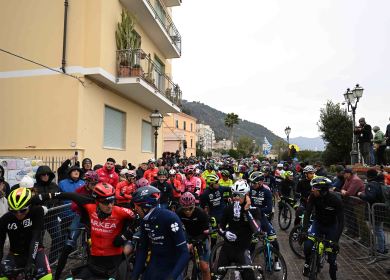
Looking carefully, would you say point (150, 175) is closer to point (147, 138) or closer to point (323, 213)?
point (323, 213)

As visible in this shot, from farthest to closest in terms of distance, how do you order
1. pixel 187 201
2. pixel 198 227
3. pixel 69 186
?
pixel 69 186 < pixel 198 227 < pixel 187 201

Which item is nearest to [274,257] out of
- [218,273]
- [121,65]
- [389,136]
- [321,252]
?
[321,252]

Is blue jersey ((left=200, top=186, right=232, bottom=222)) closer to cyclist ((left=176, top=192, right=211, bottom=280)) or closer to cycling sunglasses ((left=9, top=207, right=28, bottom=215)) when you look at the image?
cyclist ((left=176, top=192, right=211, bottom=280))

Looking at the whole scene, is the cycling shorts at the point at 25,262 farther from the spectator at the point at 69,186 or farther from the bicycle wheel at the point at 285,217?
the bicycle wheel at the point at 285,217

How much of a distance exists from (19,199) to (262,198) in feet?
16.6

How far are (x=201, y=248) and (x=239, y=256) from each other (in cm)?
79

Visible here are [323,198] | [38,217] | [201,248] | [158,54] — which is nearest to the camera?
[38,217]

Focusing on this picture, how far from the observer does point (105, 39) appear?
11000 millimetres

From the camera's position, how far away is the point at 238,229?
4.26 m

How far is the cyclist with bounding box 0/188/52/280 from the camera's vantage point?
3.41 metres

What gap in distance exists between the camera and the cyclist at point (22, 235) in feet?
11.2

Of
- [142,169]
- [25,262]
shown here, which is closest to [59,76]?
[142,169]

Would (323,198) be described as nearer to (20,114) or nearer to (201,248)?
(201,248)

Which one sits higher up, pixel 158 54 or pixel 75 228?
pixel 158 54
